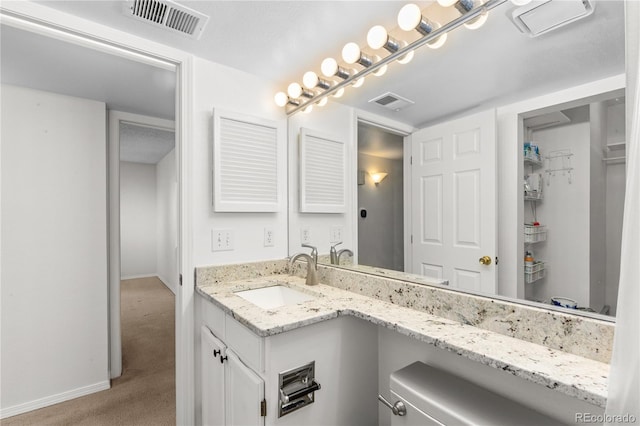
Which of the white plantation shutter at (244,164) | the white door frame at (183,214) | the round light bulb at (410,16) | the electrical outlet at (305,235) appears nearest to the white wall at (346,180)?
the electrical outlet at (305,235)

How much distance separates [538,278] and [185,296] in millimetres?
1586

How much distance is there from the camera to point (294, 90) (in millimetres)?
1786

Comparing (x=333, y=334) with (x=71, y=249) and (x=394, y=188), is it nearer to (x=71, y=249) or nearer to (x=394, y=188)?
(x=394, y=188)

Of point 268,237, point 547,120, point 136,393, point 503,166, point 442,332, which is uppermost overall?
point 547,120

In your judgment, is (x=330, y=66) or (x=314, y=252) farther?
(x=314, y=252)

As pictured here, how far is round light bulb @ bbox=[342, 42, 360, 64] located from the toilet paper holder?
135cm

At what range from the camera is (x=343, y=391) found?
1197mm

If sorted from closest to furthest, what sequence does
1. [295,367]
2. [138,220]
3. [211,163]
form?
[295,367] < [211,163] < [138,220]

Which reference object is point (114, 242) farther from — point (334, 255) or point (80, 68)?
point (334, 255)

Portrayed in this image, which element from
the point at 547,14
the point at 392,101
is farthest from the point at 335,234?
the point at 547,14

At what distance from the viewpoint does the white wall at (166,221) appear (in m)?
4.70

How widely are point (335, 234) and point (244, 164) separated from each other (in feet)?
2.23

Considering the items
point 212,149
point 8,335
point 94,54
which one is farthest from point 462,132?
point 8,335

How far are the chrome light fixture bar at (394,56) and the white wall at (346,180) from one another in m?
0.07
